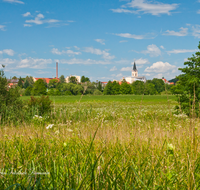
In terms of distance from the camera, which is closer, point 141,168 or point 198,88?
point 141,168

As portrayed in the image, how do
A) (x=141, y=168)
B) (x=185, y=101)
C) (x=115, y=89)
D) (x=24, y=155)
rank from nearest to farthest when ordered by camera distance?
(x=141, y=168)
(x=24, y=155)
(x=185, y=101)
(x=115, y=89)

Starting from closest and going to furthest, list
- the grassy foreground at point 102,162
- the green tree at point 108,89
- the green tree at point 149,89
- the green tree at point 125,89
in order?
the grassy foreground at point 102,162 → the green tree at point 149,89 → the green tree at point 108,89 → the green tree at point 125,89

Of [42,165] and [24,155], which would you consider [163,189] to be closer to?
[42,165]

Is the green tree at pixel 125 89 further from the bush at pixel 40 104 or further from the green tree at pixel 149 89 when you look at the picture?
the green tree at pixel 149 89

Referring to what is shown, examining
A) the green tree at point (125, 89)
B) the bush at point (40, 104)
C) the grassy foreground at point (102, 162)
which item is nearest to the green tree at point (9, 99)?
the bush at point (40, 104)

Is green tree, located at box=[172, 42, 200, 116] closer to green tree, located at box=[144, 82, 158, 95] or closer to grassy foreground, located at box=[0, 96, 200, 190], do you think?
green tree, located at box=[144, 82, 158, 95]

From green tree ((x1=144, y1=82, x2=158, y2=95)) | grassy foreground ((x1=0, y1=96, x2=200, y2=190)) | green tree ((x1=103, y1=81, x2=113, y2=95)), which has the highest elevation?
green tree ((x1=103, y1=81, x2=113, y2=95))

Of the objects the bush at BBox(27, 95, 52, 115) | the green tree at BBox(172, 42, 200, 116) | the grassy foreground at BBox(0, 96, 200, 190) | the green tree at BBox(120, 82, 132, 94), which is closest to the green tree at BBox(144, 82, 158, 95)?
the grassy foreground at BBox(0, 96, 200, 190)

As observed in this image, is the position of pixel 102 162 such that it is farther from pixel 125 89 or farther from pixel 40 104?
pixel 125 89

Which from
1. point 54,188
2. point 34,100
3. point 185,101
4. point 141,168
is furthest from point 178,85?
point 54,188

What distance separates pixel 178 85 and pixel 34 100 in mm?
7534

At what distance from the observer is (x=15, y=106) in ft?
29.4

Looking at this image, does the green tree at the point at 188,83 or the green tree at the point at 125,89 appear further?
the green tree at the point at 125,89

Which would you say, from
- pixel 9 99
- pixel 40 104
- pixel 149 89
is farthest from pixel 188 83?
pixel 9 99
